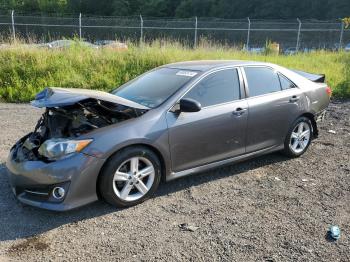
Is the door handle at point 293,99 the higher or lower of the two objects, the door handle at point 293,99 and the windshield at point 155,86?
the lower

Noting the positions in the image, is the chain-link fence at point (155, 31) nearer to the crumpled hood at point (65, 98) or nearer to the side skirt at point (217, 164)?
the side skirt at point (217, 164)

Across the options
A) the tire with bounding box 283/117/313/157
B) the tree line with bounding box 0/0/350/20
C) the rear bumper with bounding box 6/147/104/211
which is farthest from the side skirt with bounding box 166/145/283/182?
the tree line with bounding box 0/0/350/20

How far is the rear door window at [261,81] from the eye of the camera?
5277 mm

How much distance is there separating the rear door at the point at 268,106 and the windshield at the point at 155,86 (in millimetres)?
906

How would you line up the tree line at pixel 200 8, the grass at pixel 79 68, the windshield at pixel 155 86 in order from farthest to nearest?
the tree line at pixel 200 8 < the grass at pixel 79 68 < the windshield at pixel 155 86

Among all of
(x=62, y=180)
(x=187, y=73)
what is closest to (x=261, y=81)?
(x=187, y=73)

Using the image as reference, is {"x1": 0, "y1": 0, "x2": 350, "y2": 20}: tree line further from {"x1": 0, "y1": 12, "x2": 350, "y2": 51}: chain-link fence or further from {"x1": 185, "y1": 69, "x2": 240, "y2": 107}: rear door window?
{"x1": 185, "y1": 69, "x2": 240, "y2": 107}: rear door window

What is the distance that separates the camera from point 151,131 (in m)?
4.32

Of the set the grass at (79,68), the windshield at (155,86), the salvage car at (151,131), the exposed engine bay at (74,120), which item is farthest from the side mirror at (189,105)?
the grass at (79,68)

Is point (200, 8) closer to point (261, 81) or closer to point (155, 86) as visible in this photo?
point (261, 81)

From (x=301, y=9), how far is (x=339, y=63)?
40.7 metres

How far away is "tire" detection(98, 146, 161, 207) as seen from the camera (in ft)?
13.5

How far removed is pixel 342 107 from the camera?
31.0 feet

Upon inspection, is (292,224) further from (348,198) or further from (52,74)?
(52,74)
